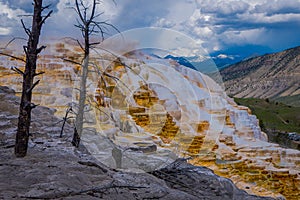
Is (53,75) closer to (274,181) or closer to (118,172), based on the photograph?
(274,181)

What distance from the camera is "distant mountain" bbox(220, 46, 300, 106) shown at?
408 feet

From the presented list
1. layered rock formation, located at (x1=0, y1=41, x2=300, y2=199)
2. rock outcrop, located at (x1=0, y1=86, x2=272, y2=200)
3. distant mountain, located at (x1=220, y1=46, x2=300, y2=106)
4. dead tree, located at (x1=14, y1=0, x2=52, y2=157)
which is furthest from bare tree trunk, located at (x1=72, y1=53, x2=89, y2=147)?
distant mountain, located at (x1=220, y1=46, x2=300, y2=106)

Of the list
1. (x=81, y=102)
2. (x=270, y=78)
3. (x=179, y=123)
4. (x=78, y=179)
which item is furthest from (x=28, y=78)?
(x=270, y=78)

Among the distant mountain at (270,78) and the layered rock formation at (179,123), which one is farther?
the distant mountain at (270,78)

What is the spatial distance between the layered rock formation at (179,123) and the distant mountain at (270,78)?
10226cm

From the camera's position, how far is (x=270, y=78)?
5187 inches

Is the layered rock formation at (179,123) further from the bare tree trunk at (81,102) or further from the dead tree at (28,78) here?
the dead tree at (28,78)

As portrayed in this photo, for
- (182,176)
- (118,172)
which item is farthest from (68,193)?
(182,176)

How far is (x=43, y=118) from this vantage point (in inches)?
467

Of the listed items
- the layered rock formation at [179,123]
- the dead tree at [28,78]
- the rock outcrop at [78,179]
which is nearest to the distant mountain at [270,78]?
the layered rock formation at [179,123]

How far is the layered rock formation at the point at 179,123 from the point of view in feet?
46.9

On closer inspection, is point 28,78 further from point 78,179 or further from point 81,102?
point 78,179

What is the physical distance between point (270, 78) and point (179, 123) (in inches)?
4813

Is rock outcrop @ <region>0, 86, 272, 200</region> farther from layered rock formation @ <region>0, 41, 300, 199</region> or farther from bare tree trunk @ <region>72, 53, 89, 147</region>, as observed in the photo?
layered rock formation @ <region>0, 41, 300, 199</region>
